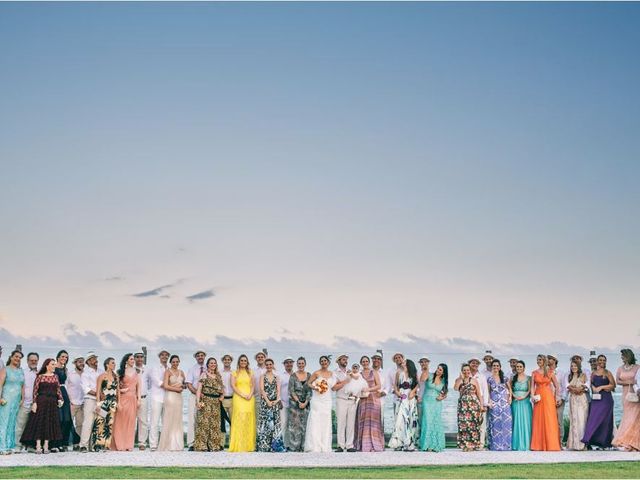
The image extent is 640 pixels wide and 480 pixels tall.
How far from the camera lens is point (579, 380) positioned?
61.3 feet

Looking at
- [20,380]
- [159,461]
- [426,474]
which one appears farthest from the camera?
[20,380]

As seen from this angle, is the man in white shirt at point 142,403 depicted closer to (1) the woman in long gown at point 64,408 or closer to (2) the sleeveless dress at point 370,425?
(1) the woman in long gown at point 64,408

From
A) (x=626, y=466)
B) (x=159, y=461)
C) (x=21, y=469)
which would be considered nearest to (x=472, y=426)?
(x=626, y=466)

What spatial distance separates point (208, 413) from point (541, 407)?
7245mm

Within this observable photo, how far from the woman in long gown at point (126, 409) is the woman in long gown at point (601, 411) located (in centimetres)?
978

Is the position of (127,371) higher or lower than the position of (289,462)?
higher

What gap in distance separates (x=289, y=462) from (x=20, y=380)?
5842 mm

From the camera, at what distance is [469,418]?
1838cm

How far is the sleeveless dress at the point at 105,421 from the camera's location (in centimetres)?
1766

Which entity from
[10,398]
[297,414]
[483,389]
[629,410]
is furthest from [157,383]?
[629,410]

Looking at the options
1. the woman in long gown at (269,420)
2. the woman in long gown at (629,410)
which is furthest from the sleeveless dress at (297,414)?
the woman in long gown at (629,410)

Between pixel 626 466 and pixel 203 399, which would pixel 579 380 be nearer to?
pixel 626 466

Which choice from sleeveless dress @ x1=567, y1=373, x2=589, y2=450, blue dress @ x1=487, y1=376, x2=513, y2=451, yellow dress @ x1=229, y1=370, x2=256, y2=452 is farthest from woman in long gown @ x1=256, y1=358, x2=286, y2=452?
sleeveless dress @ x1=567, y1=373, x2=589, y2=450

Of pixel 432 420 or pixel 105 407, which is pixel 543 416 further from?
pixel 105 407
